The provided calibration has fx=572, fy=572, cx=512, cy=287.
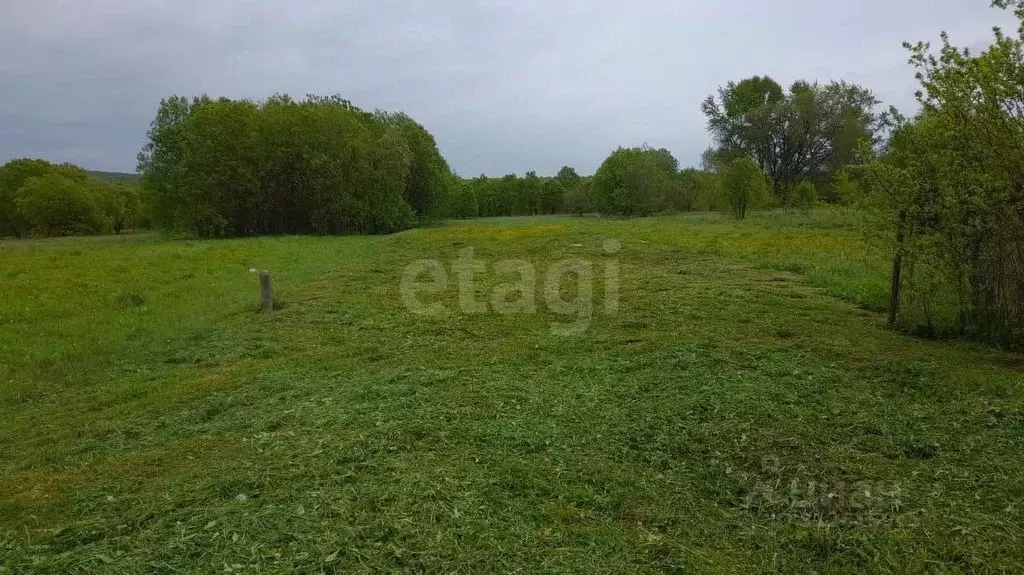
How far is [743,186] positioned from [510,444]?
3381cm

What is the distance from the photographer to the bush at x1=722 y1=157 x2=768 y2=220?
113 feet

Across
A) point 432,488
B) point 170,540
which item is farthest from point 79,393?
point 432,488

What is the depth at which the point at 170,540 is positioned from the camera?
3439 millimetres

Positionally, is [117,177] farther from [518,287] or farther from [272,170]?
[518,287]

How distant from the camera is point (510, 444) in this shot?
4770 mm

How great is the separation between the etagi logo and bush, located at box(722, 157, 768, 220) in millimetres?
18532

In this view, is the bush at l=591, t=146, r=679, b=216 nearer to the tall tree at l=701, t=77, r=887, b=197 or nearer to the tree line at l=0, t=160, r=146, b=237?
the tall tree at l=701, t=77, r=887, b=197

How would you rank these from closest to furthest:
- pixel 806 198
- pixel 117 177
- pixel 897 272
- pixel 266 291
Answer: pixel 897 272 → pixel 266 291 → pixel 806 198 → pixel 117 177

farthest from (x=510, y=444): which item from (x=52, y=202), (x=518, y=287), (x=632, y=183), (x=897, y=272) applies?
(x=52, y=202)

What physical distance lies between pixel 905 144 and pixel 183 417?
9.20m

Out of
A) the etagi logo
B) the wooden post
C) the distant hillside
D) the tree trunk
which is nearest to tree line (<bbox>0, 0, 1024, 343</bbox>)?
the tree trunk

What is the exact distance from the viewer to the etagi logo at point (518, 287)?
10523 mm

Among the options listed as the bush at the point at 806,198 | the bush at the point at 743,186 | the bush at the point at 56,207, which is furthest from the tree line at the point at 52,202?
the bush at the point at 806,198

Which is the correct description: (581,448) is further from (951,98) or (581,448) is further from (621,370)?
(951,98)
